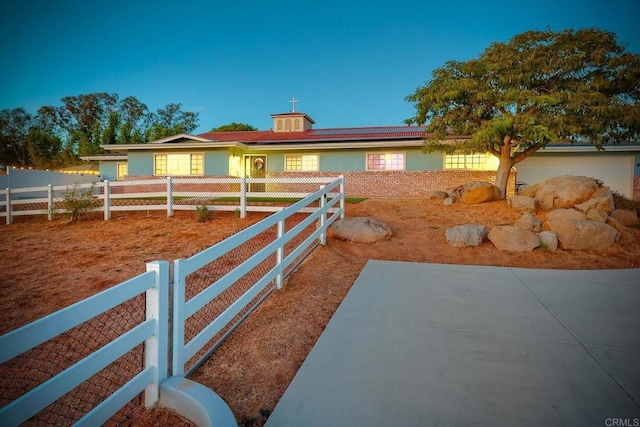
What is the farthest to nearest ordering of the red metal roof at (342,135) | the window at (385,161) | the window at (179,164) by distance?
the window at (179,164) < the red metal roof at (342,135) < the window at (385,161)

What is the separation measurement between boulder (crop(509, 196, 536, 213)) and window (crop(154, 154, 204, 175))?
1612 cm

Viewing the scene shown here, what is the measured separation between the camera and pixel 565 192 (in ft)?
30.2

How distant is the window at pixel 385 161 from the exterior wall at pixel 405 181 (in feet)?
2.45

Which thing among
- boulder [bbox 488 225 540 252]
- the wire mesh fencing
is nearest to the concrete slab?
the wire mesh fencing

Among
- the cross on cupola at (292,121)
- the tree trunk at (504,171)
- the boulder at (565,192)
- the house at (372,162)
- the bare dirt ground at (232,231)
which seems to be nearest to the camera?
the bare dirt ground at (232,231)

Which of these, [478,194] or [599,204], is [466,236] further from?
[478,194]

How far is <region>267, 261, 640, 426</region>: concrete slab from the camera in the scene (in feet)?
7.73

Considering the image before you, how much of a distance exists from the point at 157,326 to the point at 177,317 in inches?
8.6

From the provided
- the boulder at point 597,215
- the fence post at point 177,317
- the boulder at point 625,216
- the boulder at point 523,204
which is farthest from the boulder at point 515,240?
the fence post at point 177,317

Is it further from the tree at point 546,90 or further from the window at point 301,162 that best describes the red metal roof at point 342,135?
the tree at point 546,90

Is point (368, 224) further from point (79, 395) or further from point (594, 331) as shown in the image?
point (79, 395)

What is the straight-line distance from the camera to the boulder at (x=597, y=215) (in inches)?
304

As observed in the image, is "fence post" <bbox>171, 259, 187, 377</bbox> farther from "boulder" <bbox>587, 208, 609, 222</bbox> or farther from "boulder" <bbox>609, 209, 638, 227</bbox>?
"boulder" <bbox>609, 209, 638, 227</bbox>

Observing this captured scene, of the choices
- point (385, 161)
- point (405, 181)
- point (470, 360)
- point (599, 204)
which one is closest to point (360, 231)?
point (470, 360)
